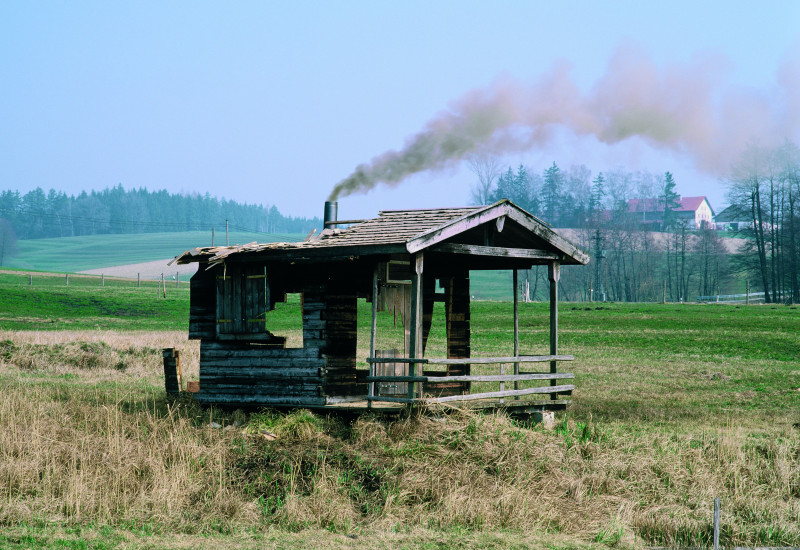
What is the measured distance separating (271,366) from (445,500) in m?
6.58

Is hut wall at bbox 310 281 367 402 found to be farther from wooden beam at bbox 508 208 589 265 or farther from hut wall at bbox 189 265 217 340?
wooden beam at bbox 508 208 589 265

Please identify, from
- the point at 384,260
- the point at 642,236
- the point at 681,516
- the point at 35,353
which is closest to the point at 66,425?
the point at 384,260

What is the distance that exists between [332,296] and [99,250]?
474ft

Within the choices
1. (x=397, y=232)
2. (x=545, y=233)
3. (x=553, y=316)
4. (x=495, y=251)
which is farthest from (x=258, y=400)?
(x=545, y=233)

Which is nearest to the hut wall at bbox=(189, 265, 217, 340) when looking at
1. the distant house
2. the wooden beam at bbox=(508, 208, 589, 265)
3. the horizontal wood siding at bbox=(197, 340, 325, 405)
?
the horizontal wood siding at bbox=(197, 340, 325, 405)

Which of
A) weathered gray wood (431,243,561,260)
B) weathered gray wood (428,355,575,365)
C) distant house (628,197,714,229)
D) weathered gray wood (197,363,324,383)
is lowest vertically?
weathered gray wood (197,363,324,383)

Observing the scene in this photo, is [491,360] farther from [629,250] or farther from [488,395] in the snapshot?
[629,250]

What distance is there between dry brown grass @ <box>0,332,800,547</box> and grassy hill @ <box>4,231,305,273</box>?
11726 cm

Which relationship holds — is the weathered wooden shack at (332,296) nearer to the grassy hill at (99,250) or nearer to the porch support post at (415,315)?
the porch support post at (415,315)

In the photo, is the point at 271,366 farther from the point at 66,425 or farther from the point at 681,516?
the point at 681,516

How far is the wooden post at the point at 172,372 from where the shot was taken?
20.4m

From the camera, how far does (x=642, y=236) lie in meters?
109

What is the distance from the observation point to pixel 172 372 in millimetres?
20516

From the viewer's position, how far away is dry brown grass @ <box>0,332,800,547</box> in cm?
1210
